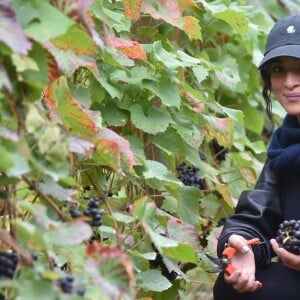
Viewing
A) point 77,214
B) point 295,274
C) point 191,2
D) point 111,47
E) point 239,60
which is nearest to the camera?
point 77,214

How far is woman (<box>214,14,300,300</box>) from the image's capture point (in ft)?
6.25

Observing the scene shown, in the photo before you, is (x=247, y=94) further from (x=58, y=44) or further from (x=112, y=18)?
(x=58, y=44)

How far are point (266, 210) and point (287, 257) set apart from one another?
236mm

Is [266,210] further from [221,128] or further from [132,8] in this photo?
[132,8]

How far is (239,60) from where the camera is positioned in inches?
114

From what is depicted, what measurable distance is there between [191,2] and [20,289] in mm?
1365

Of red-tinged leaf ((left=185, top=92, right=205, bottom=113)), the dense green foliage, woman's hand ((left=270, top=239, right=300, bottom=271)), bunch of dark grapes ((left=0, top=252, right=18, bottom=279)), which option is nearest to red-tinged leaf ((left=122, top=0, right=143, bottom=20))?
the dense green foliage

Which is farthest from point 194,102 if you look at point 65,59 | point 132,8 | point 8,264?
point 8,264

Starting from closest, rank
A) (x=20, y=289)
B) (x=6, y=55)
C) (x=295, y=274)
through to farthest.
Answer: (x=20, y=289), (x=6, y=55), (x=295, y=274)

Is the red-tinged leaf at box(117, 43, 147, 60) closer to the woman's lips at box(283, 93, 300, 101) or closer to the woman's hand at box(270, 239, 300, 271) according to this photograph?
the woman's lips at box(283, 93, 300, 101)

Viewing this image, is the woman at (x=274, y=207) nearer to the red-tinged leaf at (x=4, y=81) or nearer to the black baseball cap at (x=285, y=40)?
the black baseball cap at (x=285, y=40)

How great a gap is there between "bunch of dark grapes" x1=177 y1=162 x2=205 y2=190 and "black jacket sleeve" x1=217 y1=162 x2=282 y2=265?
214mm

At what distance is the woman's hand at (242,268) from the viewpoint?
187cm

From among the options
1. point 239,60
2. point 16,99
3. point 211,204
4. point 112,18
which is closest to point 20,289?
point 16,99
